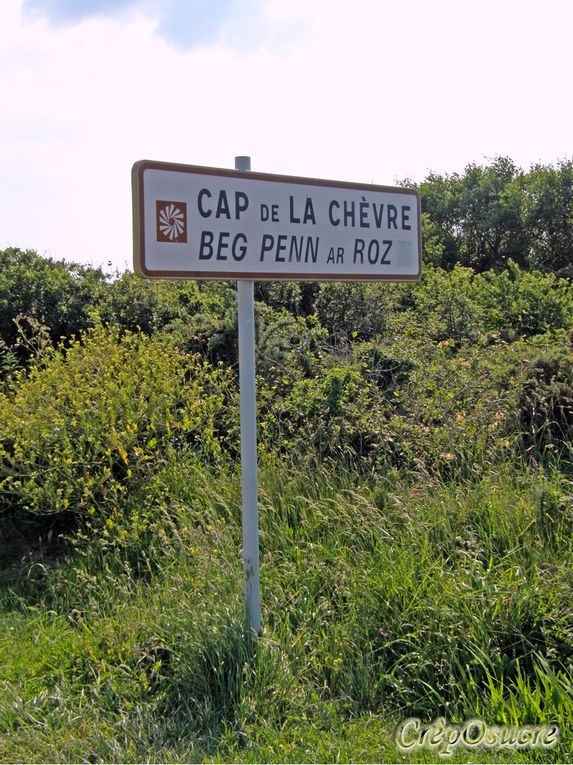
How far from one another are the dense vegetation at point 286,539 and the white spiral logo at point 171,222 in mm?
1620

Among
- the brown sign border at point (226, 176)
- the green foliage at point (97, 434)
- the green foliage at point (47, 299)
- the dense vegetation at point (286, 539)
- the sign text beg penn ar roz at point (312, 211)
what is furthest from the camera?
the green foliage at point (47, 299)

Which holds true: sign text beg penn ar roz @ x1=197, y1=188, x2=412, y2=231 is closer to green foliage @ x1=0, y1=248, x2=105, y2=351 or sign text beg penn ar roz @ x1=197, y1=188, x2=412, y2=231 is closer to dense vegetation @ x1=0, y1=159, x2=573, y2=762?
dense vegetation @ x1=0, y1=159, x2=573, y2=762

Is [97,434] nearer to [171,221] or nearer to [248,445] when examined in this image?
[248,445]

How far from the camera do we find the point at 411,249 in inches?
157

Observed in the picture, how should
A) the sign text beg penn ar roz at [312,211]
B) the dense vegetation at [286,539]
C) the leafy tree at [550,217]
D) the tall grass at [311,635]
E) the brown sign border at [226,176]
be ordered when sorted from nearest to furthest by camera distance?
the tall grass at [311,635]
the dense vegetation at [286,539]
the brown sign border at [226,176]
the sign text beg penn ar roz at [312,211]
the leafy tree at [550,217]

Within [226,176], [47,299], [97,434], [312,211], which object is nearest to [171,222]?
[226,176]

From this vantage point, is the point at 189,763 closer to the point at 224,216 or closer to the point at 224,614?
the point at 224,614

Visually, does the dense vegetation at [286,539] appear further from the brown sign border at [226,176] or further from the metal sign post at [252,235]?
the brown sign border at [226,176]

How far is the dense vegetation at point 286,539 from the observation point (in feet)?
10.1

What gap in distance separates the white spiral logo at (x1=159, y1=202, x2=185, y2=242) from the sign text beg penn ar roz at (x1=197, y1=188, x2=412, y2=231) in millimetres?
99

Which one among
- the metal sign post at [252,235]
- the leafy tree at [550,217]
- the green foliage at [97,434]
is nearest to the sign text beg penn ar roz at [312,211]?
the metal sign post at [252,235]

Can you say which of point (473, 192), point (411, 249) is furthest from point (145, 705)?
point (473, 192)

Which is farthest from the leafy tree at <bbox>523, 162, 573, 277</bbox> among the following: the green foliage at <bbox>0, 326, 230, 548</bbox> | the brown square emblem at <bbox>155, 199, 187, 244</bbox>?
the brown square emblem at <bbox>155, 199, 187, 244</bbox>

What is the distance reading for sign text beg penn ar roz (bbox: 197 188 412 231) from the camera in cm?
339
